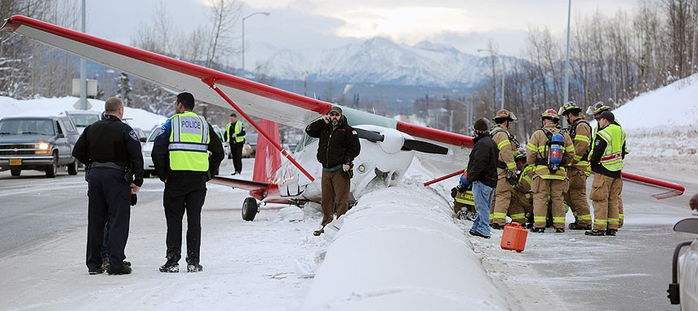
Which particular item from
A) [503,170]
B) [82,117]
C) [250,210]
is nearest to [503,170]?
[503,170]

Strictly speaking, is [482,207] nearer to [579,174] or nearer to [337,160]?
[337,160]

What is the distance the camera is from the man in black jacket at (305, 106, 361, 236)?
11656 mm

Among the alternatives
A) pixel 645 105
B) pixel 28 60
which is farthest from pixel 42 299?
pixel 28 60

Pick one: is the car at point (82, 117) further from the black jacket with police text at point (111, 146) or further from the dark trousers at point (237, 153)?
the black jacket with police text at point (111, 146)

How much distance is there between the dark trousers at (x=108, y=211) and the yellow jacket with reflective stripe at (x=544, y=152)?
665 cm

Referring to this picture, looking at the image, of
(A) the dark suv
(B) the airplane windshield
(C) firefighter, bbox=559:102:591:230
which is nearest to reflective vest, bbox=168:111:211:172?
(B) the airplane windshield

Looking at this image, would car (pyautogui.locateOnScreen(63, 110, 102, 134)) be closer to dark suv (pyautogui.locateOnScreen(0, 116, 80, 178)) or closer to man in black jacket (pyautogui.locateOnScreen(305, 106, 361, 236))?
dark suv (pyautogui.locateOnScreen(0, 116, 80, 178))

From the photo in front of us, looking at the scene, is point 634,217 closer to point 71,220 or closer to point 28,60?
point 71,220

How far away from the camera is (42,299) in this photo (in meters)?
6.94

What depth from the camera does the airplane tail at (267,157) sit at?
15991mm

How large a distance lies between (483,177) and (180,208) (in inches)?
189

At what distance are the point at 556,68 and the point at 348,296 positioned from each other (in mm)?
79719

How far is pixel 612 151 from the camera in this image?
12344 mm

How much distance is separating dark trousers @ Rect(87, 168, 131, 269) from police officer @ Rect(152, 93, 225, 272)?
15.9 inches
